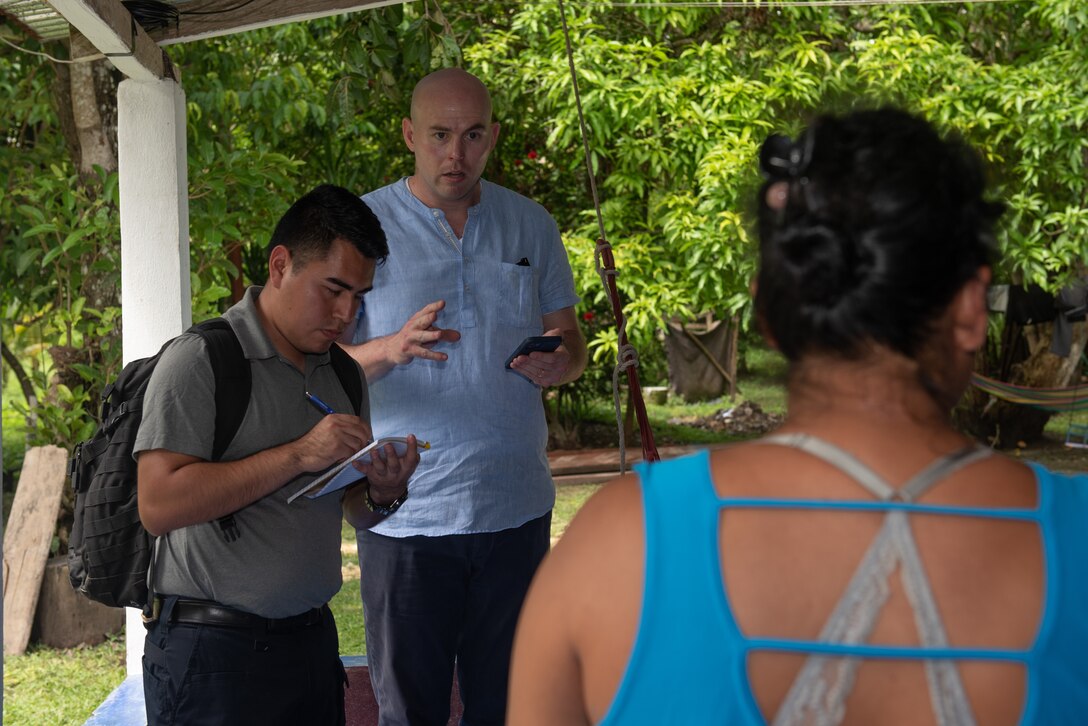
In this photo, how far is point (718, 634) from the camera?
92 cm

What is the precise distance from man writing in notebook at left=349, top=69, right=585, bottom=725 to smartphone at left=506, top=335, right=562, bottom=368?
0.09ft

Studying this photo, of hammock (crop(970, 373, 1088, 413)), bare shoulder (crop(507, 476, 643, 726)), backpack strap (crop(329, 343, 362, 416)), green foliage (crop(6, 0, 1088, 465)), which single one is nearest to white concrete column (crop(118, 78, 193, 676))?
backpack strap (crop(329, 343, 362, 416))

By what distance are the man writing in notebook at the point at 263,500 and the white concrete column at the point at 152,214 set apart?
1.72m

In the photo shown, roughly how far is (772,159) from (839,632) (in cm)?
40

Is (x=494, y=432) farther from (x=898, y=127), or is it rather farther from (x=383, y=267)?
(x=898, y=127)

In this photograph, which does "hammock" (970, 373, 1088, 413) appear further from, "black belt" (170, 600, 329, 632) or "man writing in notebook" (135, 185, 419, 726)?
"black belt" (170, 600, 329, 632)

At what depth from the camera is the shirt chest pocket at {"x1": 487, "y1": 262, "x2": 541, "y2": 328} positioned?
2812mm

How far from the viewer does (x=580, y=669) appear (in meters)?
1.02

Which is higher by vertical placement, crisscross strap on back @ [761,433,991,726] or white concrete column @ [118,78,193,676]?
white concrete column @ [118,78,193,676]

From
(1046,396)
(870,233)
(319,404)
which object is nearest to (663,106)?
(1046,396)

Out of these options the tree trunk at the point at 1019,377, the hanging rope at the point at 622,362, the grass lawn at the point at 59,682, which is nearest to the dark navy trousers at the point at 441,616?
the hanging rope at the point at 622,362

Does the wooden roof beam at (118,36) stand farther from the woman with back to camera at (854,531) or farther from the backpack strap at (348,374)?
the woman with back to camera at (854,531)

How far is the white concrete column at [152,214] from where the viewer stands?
3.69 metres

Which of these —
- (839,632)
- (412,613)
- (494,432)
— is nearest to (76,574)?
(412,613)
